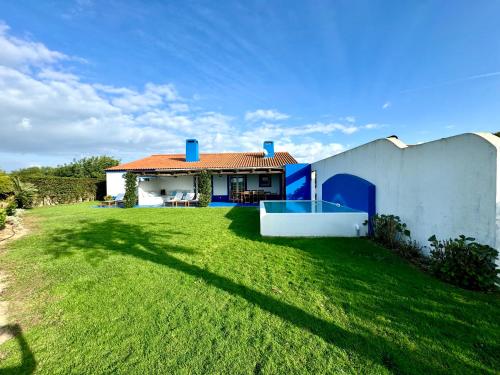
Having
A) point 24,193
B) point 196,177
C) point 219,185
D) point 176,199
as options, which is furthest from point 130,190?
point 219,185

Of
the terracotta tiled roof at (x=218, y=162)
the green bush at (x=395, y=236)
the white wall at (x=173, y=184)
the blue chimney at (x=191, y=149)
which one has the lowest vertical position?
the green bush at (x=395, y=236)

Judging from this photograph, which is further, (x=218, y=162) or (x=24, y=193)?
(x=218, y=162)

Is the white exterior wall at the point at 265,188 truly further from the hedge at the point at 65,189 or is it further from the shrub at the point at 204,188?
the hedge at the point at 65,189

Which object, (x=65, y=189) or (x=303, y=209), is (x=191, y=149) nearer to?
(x=65, y=189)

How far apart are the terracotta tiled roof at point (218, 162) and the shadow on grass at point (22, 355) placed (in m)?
15.8

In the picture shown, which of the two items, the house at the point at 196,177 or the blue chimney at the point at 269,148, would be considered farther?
the blue chimney at the point at 269,148

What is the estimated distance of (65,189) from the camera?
1981 centimetres

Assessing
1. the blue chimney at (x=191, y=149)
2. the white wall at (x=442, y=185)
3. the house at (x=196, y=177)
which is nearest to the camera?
the white wall at (x=442, y=185)

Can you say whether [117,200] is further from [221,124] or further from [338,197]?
[338,197]

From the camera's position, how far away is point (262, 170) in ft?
61.5

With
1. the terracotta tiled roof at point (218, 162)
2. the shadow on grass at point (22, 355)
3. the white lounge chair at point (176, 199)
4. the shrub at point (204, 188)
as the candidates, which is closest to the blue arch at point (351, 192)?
the terracotta tiled roof at point (218, 162)

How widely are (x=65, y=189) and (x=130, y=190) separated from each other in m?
7.47

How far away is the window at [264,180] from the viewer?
20.3m

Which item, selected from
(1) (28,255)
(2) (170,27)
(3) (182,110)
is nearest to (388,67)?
(2) (170,27)
